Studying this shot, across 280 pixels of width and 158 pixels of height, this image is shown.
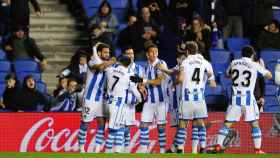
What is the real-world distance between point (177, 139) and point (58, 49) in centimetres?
615

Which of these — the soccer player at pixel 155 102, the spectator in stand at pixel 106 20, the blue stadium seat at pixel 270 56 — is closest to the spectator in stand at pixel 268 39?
the blue stadium seat at pixel 270 56

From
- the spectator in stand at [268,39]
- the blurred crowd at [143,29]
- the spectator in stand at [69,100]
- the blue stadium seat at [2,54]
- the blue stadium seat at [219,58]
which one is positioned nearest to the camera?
the spectator in stand at [69,100]

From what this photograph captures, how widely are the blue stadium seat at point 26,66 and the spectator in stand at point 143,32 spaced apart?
2144 mm

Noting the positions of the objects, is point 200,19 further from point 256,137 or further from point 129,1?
point 256,137

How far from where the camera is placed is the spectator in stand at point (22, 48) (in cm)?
2531

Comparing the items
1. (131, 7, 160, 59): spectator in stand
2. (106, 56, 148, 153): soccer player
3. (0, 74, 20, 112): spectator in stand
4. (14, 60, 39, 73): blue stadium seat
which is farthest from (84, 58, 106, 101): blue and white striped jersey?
(14, 60, 39, 73): blue stadium seat

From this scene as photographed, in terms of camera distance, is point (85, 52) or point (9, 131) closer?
point (9, 131)

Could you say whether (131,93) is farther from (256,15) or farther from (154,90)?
(256,15)

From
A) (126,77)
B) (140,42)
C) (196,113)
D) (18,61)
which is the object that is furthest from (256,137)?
(18,61)

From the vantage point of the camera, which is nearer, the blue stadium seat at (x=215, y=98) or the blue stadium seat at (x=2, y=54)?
the blue stadium seat at (x=215, y=98)

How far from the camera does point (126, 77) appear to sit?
21.1 m

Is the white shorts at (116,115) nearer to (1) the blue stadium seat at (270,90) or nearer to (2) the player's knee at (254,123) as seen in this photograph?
(2) the player's knee at (254,123)

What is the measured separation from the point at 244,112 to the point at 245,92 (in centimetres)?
36

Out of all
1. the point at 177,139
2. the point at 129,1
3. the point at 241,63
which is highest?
the point at 129,1
